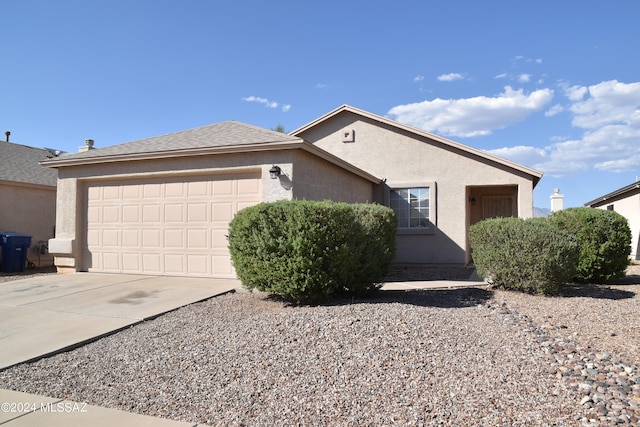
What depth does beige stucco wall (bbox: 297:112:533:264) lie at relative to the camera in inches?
548

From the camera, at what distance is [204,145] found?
998 cm

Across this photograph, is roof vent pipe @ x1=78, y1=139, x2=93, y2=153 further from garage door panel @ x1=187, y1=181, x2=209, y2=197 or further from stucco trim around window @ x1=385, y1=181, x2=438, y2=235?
stucco trim around window @ x1=385, y1=181, x2=438, y2=235

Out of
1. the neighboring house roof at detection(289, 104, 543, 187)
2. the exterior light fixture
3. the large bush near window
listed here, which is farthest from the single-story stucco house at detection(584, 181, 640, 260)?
the exterior light fixture

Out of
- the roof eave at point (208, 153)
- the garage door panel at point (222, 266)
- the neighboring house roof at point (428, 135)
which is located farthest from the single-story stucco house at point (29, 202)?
the neighboring house roof at point (428, 135)

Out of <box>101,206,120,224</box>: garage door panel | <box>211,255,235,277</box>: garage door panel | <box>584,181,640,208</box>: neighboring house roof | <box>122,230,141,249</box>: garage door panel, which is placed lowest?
<box>211,255,235,277</box>: garage door panel

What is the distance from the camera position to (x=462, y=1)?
11.8 metres

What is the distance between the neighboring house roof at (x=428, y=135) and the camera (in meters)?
13.6

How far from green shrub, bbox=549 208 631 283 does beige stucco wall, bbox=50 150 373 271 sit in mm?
5883

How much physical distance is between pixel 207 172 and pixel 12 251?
794 cm

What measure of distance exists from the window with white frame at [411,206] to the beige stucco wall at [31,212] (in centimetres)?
1233

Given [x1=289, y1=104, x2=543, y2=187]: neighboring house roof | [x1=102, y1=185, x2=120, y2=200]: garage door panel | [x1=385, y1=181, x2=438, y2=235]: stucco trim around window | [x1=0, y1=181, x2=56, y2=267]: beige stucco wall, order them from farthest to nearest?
[x1=0, y1=181, x2=56, y2=267]: beige stucco wall → [x1=385, y1=181, x2=438, y2=235]: stucco trim around window → [x1=289, y1=104, x2=543, y2=187]: neighboring house roof → [x1=102, y1=185, x2=120, y2=200]: garage door panel

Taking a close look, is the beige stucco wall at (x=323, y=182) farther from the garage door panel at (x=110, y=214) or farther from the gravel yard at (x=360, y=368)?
the garage door panel at (x=110, y=214)

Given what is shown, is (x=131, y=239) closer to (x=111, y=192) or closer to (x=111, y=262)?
(x=111, y=262)

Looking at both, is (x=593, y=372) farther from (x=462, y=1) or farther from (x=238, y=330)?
(x=462, y=1)
